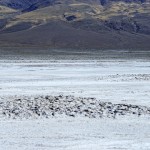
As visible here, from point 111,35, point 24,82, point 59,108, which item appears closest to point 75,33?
point 111,35

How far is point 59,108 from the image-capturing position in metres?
22.5

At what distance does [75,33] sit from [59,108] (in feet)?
498

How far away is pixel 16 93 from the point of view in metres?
29.5

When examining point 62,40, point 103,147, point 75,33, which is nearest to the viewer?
point 103,147

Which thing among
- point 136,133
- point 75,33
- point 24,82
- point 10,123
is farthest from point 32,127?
point 75,33

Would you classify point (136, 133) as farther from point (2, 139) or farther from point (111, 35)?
point (111, 35)

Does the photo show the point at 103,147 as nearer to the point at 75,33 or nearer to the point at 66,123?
the point at 66,123

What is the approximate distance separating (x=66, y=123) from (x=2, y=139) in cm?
357

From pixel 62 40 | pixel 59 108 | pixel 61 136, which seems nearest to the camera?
pixel 61 136

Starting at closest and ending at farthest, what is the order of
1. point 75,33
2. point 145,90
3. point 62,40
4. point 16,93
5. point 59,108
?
point 59,108
point 16,93
point 145,90
point 62,40
point 75,33

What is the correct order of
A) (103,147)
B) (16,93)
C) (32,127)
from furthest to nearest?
1. (16,93)
2. (32,127)
3. (103,147)

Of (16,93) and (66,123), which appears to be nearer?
(66,123)

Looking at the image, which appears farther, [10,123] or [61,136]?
[10,123]

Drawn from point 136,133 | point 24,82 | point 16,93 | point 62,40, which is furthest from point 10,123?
point 62,40
